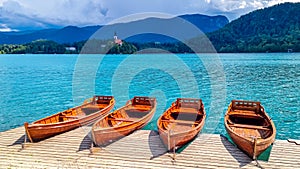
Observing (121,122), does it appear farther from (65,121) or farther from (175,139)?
(175,139)

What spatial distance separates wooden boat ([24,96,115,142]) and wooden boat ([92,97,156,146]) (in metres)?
1.56

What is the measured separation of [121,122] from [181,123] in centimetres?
314

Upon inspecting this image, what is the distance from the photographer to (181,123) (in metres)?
12.9

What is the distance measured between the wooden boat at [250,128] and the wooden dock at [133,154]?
43cm

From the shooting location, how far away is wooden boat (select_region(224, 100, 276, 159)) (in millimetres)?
9234

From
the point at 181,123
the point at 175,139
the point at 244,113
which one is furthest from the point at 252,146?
the point at 244,113

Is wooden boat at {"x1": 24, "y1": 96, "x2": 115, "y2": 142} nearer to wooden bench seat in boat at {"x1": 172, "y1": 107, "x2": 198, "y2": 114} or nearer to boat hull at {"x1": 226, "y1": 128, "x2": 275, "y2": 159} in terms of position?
wooden bench seat in boat at {"x1": 172, "y1": 107, "x2": 198, "y2": 114}

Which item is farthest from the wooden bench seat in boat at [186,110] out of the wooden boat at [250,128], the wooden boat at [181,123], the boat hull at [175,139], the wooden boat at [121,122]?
the boat hull at [175,139]

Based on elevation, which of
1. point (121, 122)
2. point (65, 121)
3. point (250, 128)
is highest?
point (65, 121)

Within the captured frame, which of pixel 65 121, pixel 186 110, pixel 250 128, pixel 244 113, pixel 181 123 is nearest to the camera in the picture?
pixel 250 128

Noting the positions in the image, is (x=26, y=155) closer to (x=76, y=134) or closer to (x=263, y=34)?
(x=76, y=134)

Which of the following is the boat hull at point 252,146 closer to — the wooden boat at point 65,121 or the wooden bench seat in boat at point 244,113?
the wooden bench seat in boat at point 244,113

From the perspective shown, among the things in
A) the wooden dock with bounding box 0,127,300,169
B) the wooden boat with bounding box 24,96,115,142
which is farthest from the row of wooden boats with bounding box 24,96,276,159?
the wooden dock with bounding box 0,127,300,169

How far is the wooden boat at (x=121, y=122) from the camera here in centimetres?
1051
